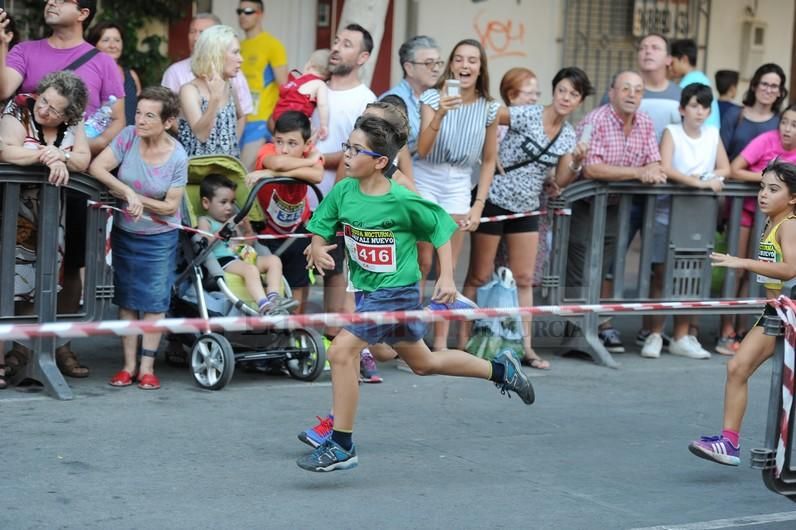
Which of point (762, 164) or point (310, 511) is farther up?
point (762, 164)

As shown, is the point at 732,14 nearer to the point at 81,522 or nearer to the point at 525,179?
the point at 525,179

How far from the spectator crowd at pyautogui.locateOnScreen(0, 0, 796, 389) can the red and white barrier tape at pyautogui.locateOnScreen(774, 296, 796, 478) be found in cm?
198

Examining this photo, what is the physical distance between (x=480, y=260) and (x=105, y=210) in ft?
8.78

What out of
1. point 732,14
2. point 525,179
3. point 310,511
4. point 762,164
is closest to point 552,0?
point 732,14

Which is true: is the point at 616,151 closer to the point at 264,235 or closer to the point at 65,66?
the point at 264,235

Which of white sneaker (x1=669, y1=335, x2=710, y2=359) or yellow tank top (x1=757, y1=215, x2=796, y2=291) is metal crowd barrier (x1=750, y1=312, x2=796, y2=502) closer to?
yellow tank top (x1=757, y1=215, x2=796, y2=291)

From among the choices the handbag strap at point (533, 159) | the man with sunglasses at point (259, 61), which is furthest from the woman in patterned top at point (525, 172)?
the man with sunglasses at point (259, 61)

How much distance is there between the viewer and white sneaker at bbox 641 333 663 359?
32.1 feet

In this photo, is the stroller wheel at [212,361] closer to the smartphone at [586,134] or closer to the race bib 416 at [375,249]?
the race bib 416 at [375,249]

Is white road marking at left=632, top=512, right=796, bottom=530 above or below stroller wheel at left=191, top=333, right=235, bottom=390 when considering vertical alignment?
below

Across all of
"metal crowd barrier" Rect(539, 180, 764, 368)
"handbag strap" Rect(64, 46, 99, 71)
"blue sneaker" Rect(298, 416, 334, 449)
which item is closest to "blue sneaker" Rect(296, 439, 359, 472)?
"blue sneaker" Rect(298, 416, 334, 449)

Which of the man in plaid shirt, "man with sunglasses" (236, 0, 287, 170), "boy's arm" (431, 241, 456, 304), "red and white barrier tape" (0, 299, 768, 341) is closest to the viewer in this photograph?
"red and white barrier tape" (0, 299, 768, 341)

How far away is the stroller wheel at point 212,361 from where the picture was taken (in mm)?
7758

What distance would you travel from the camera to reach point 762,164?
32.8 ft
